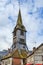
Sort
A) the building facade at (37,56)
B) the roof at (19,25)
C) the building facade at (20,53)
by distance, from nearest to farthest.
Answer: the building facade at (37,56)
the building facade at (20,53)
the roof at (19,25)

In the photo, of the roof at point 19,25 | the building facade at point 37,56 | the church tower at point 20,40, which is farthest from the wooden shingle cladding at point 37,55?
the roof at point 19,25

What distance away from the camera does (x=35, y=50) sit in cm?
5497

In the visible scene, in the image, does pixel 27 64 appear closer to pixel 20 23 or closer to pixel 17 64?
pixel 17 64

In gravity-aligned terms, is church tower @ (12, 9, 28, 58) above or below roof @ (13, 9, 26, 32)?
below

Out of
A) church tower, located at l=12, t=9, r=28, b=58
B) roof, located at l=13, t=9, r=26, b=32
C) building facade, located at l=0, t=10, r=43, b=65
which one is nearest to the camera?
building facade, located at l=0, t=10, r=43, b=65

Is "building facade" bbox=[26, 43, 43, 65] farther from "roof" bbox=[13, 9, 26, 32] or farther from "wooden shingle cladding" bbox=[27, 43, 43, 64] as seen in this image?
"roof" bbox=[13, 9, 26, 32]

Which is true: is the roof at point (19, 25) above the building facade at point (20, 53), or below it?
above

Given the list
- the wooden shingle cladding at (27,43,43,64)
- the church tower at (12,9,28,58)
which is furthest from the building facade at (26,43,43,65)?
the church tower at (12,9,28,58)

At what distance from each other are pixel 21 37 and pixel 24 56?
10638mm

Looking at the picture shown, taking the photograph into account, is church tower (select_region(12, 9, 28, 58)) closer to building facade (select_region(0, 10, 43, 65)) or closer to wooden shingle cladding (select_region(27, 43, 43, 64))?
building facade (select_region(0, 10, 43, 65))

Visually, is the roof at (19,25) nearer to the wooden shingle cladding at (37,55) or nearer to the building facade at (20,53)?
the building facade at (20,53)

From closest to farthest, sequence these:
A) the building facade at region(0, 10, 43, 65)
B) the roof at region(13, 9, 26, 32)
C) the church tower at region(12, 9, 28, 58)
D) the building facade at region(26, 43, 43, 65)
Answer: the building facade at region(26, 43, 43, 65)
the building facade at region(0, 10, 43, 65)
the church tower at region(12, 9, 28, 58)
the roof at region(13, 9, 26, 32)

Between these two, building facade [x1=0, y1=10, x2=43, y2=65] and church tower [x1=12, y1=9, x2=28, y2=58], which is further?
church tower [x1=12, y1=9, x2=28, y2=58]

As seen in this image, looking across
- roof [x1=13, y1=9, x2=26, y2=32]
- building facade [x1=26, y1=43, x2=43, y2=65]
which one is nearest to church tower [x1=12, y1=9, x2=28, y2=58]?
roof [x1=13, y1=9, x2=26, y2=32]
